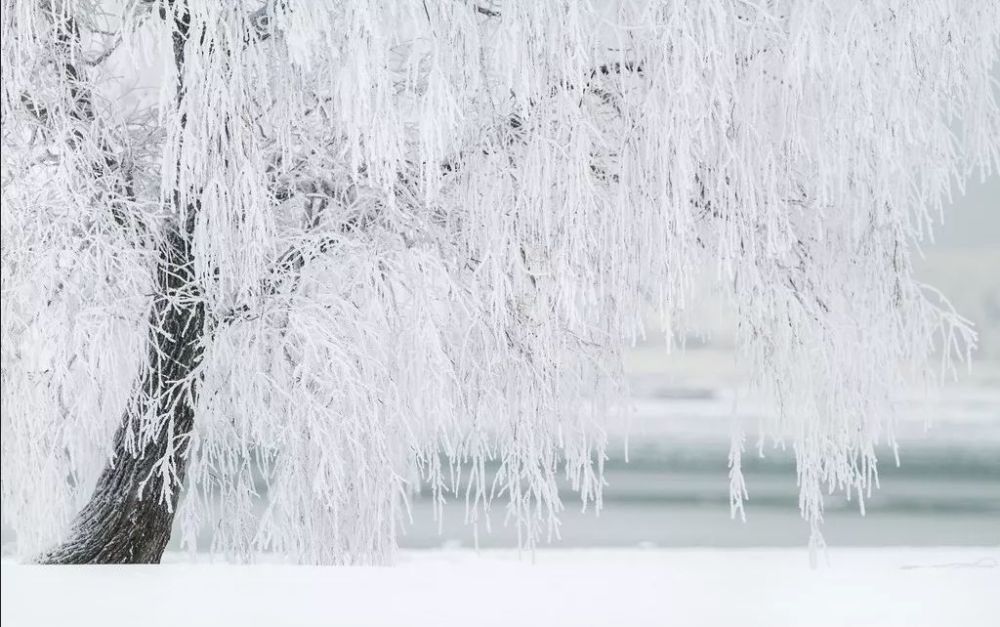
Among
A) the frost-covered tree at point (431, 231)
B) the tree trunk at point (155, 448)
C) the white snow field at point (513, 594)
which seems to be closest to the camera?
the white snow field at point (513, 594)

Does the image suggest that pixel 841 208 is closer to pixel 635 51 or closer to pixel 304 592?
pixel 635 51

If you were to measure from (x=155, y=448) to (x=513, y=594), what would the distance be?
1045 millimetres

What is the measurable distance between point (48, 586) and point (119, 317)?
2.05ft

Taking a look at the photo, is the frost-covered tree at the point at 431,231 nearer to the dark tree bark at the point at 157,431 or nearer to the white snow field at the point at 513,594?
the dark tree bark at the point at 157,431

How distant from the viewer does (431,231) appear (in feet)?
8.34

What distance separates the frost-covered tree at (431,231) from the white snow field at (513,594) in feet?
0.89

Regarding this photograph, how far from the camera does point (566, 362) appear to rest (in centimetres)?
258

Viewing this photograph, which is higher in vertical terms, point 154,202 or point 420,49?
point 420,49

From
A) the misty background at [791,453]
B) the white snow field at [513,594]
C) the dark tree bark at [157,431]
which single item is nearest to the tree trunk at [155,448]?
the dark tree bark at [157,431]

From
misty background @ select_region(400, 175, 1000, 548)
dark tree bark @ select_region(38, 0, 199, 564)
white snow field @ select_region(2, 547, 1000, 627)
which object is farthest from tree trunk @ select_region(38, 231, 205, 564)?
misty background @ select_region(400, 175, 1000, 548)

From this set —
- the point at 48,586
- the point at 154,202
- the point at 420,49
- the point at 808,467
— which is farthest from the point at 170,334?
the point at 808,467

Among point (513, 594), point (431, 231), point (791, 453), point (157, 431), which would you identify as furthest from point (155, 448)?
point (791, 453)

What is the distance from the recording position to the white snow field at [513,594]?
6.46 feet

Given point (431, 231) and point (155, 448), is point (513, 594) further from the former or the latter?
point (155, 448)
